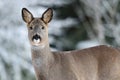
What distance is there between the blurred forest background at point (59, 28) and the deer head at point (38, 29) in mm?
11374

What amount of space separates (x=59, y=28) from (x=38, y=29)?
1476 cm

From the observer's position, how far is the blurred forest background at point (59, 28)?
82.4 ft

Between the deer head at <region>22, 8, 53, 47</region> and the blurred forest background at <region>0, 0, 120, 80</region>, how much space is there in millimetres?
11374

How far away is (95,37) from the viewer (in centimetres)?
2894

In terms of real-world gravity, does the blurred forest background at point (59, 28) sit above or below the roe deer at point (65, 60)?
below

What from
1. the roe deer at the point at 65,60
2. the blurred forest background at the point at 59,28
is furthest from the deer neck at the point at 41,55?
the blurred forest background at the point at 59,28

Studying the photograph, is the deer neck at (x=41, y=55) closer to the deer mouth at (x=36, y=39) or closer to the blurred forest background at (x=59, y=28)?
the deer mouth at (x=36, y=39)

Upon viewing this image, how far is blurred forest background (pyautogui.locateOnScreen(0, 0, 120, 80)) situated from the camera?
25125 mm

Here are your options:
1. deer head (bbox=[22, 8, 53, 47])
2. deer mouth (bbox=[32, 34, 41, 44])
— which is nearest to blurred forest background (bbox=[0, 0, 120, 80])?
deer head (bbox=[22, 8, 53, 47])

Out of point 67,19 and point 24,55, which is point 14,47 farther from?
point 67,19

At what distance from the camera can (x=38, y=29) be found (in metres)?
12.1

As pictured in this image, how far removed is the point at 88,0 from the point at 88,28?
185cm

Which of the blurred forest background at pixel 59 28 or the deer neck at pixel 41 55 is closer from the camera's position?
the deer neck at pixel 41 55

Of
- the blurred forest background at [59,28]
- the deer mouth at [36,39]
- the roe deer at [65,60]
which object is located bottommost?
the blurred forest background at [59,28]
